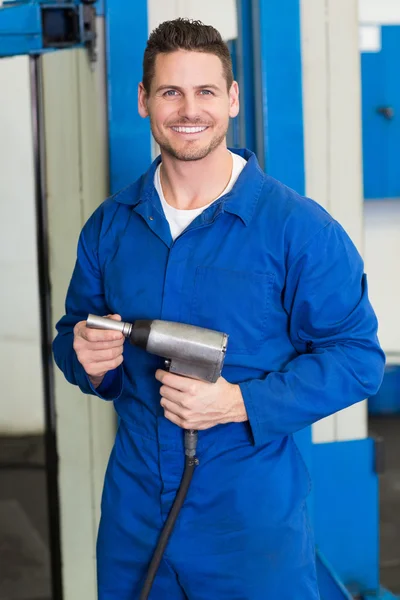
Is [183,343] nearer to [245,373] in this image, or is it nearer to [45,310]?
[245,373]

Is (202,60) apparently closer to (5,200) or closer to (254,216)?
(254,216)

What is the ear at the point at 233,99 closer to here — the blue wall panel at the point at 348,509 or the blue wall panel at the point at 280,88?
the blue wall panel at the point at 280,88

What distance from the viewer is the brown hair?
3.57 ft

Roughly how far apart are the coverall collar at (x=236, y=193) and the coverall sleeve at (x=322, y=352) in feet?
0.39

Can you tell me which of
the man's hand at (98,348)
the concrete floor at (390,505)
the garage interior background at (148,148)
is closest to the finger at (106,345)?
the man's hand at (98,348)

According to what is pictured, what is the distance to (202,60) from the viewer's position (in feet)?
3.58

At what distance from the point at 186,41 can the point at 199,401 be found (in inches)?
22.4

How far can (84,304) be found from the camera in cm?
126

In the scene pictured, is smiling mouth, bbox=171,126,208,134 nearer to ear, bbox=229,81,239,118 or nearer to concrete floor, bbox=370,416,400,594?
ear, bbox=229,81,239,118

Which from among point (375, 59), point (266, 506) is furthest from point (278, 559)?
point (375, 59)

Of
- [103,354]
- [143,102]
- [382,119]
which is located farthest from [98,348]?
[382,119]

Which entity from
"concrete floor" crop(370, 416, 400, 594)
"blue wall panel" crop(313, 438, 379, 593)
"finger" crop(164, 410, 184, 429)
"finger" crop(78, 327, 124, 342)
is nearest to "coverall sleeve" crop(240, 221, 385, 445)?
"finger" crop(164, 410, 184, 429)

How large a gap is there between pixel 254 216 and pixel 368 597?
1.20 m

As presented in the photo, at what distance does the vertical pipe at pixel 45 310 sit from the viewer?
1.73 meters
